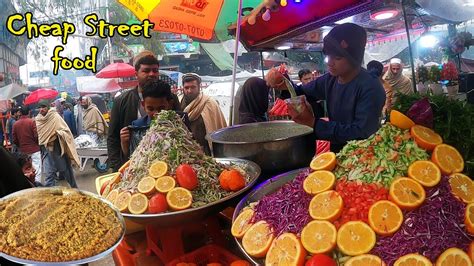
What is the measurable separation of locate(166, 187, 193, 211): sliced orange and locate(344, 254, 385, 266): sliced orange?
74 centimetres

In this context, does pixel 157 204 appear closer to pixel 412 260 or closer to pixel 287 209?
pixel 287 209

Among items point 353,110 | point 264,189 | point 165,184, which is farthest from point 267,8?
point 165,184

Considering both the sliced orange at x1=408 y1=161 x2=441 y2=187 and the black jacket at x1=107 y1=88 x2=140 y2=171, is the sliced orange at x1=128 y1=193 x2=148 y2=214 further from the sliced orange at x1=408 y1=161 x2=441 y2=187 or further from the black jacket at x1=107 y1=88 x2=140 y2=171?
the black jacket at x1=107 y1=88 x2=140 y2=171

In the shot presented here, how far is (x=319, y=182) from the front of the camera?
1.47m

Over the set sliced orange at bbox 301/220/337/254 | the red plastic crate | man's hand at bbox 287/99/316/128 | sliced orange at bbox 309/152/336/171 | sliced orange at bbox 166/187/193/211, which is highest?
man's hand at bbox 287/99/316/128

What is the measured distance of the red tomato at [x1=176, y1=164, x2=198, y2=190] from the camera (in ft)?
5.65

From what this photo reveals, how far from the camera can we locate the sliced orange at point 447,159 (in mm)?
1361

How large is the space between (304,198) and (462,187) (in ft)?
1.93

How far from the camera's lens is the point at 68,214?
1.27 m

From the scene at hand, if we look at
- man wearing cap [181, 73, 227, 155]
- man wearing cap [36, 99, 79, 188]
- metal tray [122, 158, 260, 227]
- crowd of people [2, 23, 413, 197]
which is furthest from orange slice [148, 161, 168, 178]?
man wearing cap [36, 99, 79, 188]

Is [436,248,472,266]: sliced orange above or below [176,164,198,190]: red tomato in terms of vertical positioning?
below

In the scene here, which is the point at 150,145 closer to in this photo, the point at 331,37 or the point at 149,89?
the point at 149,89

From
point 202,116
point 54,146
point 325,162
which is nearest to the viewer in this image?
point 325,162

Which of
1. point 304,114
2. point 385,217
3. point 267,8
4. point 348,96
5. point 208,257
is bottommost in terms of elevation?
point 208,257
